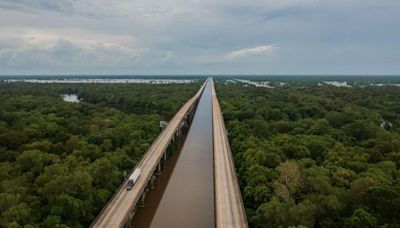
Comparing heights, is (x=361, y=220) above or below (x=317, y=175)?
below

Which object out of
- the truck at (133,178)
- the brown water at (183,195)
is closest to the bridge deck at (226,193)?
the brown water at (183,195)

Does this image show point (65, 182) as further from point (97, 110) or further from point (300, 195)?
point (97, 110)

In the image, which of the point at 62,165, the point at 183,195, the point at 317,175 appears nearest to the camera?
the point at 317,175

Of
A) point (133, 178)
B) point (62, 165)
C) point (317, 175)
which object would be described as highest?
point (62, 165)

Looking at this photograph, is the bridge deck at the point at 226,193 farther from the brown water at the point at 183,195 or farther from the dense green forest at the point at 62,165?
the dense green forest at the point at 62,165

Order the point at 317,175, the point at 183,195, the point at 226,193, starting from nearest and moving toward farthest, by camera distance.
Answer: the point at 226,193 < the point at 317,175 < the point at 183,195

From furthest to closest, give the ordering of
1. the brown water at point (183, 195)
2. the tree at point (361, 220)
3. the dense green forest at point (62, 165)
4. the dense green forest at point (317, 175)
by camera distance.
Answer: the brown water at point (183, 195), the dense green forest at point (62, 165), the dense green forest at point (317, 175), the tree at point (361, 220)

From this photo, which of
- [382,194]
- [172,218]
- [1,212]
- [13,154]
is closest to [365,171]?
[382,194]

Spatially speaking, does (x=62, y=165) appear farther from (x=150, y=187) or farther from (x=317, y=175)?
(x=317, y=175)

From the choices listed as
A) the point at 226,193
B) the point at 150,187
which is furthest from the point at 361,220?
the point at 150,187
